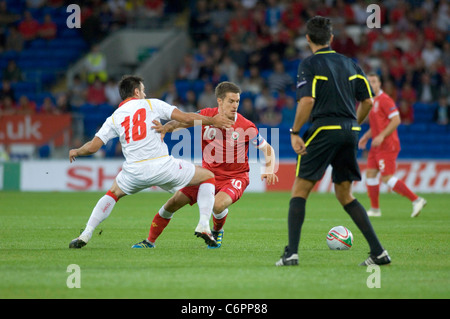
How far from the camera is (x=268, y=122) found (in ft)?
67.1

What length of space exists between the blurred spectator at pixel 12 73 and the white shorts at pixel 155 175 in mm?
16707

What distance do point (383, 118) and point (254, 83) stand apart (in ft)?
30.6

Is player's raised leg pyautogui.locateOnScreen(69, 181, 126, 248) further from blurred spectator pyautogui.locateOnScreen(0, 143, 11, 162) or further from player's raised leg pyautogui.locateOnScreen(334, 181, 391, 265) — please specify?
blurred spectator pyautogui.locateOnScreen(0, 143, 11, 162)

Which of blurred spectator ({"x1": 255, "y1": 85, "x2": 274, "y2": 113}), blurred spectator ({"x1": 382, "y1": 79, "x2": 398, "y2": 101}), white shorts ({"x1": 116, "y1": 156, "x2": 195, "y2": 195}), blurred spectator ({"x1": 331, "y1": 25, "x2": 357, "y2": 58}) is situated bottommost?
white shorts ({"x1": 116, "y1": 156, "x2": 195, "y2": 195})

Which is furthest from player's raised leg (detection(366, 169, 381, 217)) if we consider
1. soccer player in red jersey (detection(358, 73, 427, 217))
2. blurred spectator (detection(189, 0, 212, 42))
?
blurred spectator (detection(189, 0, 212, 42))

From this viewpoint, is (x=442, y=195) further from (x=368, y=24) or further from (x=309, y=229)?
(x=309, y=229)

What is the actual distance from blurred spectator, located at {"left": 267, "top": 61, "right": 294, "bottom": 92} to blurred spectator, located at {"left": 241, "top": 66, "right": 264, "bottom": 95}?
1.10 ft

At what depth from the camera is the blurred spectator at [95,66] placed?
23.3 meters

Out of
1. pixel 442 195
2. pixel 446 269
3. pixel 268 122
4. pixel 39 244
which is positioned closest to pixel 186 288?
pixel 446 269

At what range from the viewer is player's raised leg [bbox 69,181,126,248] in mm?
7879

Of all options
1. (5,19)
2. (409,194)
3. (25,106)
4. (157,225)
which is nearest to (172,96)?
(25,106)

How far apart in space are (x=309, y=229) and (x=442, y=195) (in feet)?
28.5

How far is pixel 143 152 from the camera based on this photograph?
7.77 metres

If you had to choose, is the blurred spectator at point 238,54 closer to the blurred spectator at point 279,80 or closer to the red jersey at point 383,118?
the blurred spectator at point 279,80
